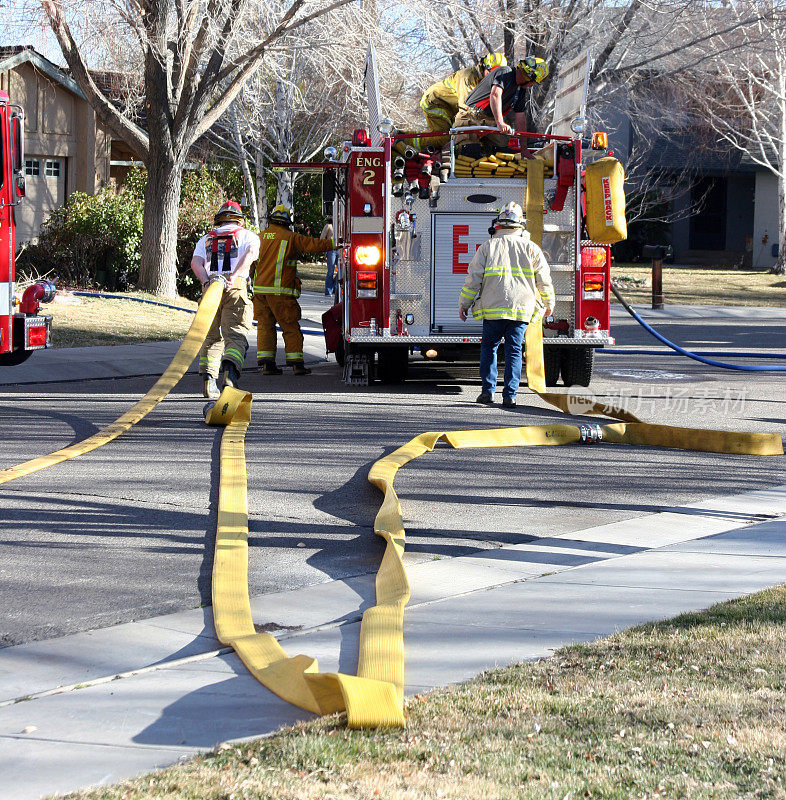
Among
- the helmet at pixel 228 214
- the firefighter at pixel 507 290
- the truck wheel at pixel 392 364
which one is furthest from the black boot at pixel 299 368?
the firefighter at pixel 507 290

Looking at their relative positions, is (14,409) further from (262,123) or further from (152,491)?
(262,123)

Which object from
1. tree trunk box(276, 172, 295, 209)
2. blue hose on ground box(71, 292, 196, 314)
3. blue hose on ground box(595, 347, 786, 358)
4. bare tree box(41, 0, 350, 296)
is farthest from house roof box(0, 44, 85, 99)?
blue hose on ground box(595, 347, 786, 358)

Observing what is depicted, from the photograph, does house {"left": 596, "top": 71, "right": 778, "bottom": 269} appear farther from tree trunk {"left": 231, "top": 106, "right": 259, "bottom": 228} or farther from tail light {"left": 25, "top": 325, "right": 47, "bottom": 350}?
tail light {"left": 25, "top": 325, "right": 47, "bottom": 350}

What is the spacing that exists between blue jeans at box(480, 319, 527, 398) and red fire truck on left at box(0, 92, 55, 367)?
416 cm

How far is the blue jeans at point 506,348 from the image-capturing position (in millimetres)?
10945

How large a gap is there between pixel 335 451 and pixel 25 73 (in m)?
24.3

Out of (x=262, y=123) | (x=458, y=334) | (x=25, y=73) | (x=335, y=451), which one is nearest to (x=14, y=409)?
(x=335, y=451)

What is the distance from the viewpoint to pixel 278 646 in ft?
14.1

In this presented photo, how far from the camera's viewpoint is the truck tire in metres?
12.5

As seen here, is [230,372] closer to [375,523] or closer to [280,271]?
[280,271]

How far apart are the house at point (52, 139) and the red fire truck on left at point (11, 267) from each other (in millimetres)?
19264

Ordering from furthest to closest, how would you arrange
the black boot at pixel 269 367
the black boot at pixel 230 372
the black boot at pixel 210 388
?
1. the black boot at pixel 269 367
2. the black boot at pixel 210 388
3. the black boot at pixel 230 372

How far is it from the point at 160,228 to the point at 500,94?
909 centimetres

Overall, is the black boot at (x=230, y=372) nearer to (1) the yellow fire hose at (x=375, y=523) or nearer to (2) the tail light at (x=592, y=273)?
(1) the yellow fire hose at (x=375, y=523)
